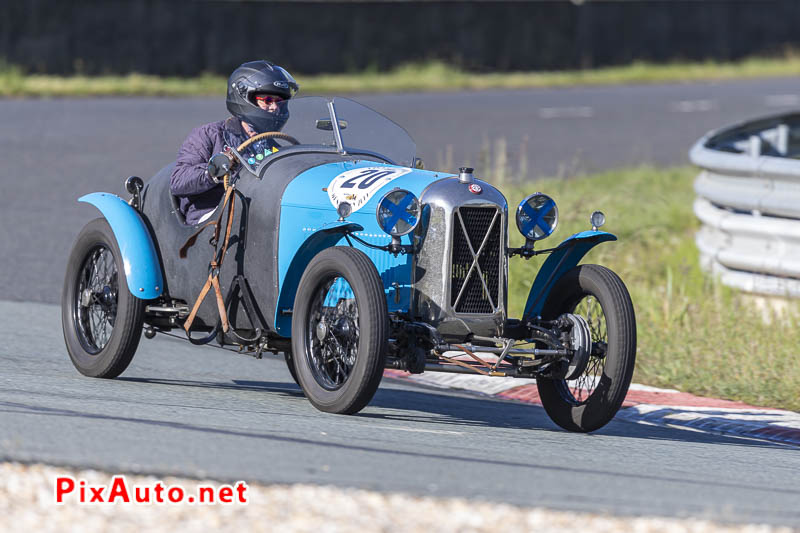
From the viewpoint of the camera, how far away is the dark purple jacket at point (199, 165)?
292 inches

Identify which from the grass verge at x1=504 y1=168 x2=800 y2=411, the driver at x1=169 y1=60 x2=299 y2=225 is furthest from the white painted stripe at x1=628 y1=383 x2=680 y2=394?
the driver at x1=169 y1=60 x2=299 y2=225

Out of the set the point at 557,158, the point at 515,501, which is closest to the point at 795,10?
the point at 557,158

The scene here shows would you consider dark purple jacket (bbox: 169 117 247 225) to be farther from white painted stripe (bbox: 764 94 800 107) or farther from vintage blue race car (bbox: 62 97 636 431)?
white painted stripe (bbox: 764 94 800 107)

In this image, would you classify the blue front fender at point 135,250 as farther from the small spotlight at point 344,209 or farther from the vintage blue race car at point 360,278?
the small spotlight at point 344,209

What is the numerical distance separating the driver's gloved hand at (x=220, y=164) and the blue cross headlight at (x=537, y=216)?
1.47 m

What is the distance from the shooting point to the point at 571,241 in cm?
702

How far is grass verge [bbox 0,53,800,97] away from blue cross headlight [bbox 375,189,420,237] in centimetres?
1636

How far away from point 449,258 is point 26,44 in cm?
1700

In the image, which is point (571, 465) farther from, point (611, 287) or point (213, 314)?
point (213, 314)

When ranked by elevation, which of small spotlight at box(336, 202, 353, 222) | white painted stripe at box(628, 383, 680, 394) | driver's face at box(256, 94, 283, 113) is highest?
driver's face at box(256, 94, 283, 113)

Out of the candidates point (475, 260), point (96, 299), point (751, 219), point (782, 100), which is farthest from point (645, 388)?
point (782, 100)

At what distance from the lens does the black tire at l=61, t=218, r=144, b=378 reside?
24.3 feet

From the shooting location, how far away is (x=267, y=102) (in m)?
7.61

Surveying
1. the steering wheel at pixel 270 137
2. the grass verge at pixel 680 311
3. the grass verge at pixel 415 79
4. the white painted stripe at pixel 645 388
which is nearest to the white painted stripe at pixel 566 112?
the grass verge at pixel 415 79
